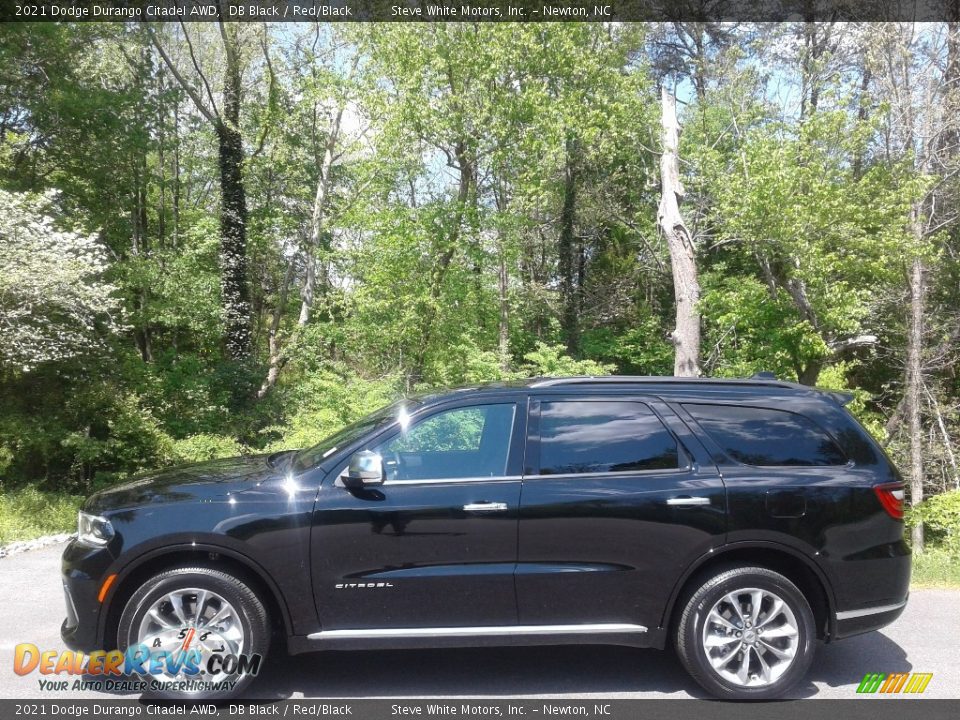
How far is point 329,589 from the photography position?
4.05m

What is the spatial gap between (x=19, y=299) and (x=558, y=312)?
15.4 meters

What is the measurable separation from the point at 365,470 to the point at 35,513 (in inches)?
431

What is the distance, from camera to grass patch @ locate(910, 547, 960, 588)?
6527 millimetres

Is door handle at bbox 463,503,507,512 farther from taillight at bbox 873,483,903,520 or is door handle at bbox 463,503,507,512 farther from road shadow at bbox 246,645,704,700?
taillight at bbox 873,483,903,520

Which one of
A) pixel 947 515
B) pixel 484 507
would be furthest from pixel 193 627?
pixel 947 515

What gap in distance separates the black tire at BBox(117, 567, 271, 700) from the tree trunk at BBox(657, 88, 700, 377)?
41.4 ft

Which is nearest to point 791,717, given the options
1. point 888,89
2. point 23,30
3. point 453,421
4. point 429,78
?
point 453,421

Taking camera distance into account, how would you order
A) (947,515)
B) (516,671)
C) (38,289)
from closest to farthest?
(516,671)
(947,515)
(38,289)

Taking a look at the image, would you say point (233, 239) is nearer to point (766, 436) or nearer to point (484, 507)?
point (484, 507)

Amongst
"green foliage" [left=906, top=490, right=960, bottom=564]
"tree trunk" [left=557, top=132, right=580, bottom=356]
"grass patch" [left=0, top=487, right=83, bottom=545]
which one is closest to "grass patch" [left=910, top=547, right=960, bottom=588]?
"green foliage" [left=906, top=490, right=960, bottom=564]

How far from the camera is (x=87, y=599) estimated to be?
4.00 m

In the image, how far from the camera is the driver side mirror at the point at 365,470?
13.1ft

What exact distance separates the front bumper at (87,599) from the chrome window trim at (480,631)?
116 cm

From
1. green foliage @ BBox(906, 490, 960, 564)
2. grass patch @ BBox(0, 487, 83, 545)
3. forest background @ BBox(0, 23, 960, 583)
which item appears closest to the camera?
grass patch @ BBox(0, 487, 83, 545)
